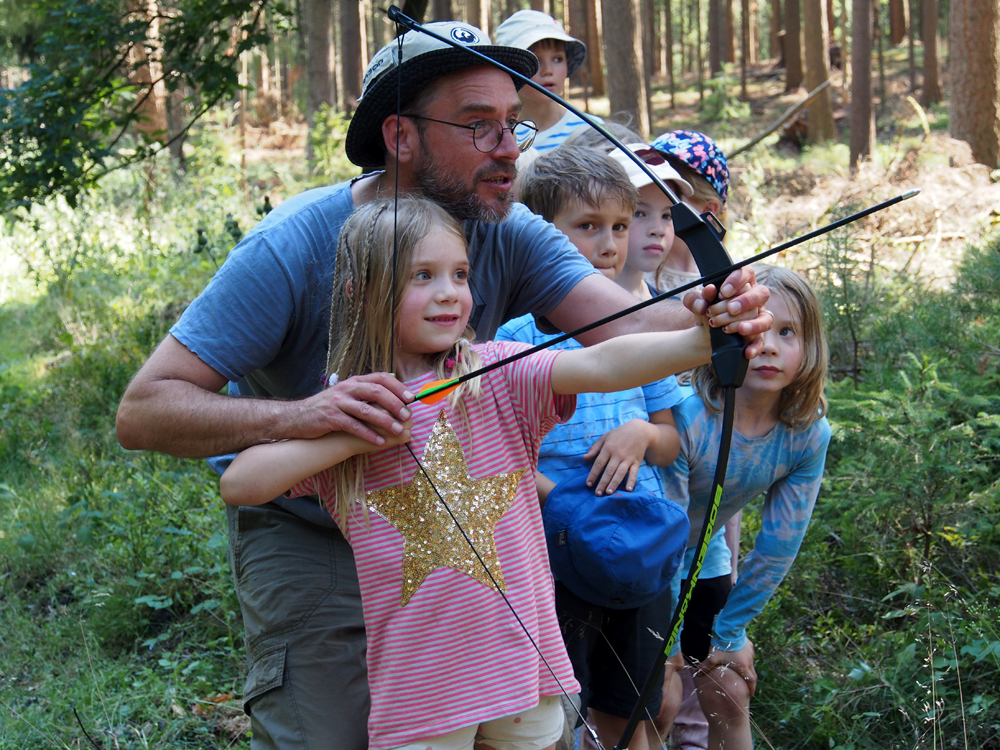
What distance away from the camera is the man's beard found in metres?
2.47

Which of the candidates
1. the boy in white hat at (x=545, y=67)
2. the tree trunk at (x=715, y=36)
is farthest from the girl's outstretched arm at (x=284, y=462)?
the tree trunk at (x=715, y=36)

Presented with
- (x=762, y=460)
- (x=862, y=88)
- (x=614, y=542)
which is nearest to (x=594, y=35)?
(x=862, y=88)

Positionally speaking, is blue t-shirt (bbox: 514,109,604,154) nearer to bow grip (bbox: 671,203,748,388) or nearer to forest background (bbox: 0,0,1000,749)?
forest background (bbox: 0,0,1000,749)

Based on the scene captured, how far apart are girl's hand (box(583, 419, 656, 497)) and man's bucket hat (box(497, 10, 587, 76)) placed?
287 centimetres

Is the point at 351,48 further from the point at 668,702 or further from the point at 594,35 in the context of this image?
the point at 668,702

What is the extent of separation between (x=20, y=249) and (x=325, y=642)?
32.7ft

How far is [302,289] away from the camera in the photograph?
95.3 inches

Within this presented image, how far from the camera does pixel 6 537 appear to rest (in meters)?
5.14

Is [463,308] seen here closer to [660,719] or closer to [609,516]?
[609,516]

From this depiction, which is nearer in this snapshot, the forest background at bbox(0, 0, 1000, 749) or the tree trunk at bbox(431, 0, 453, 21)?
the forest background at bbox(0, 0, 1000, 749)

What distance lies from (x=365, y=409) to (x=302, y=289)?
633 mm

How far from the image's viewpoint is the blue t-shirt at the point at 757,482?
275 centimetres

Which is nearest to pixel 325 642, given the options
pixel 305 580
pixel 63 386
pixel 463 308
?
pixel 305 580

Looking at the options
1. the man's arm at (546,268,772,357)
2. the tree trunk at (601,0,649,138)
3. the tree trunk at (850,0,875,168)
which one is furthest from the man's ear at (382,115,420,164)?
the tree trunk at (850,0,875,168)
